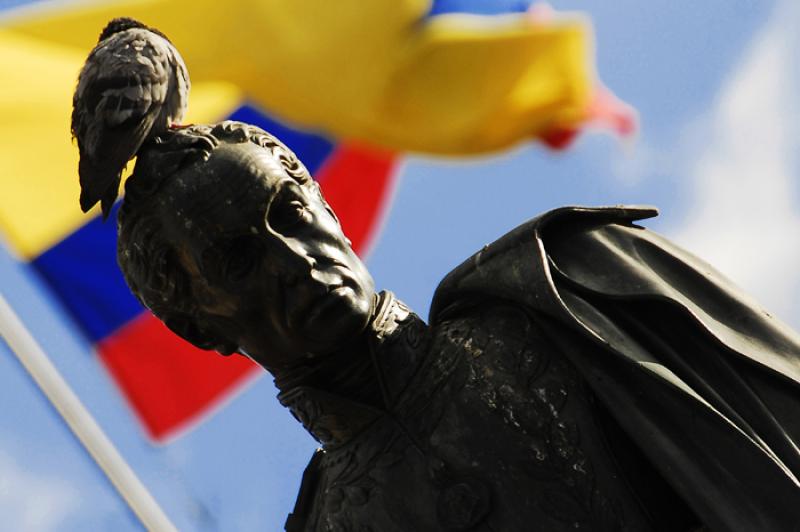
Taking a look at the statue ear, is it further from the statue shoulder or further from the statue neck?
the statue shoulder

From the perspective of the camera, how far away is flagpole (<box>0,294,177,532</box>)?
31.0ft

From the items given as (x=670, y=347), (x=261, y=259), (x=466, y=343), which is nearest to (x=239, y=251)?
(x=261, y=259)

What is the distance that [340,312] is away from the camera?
11.1 ft

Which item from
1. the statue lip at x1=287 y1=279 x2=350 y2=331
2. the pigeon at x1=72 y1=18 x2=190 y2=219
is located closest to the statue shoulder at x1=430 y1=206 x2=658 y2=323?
the statue lip at x1=287 y1=279 x2=350 y2=331

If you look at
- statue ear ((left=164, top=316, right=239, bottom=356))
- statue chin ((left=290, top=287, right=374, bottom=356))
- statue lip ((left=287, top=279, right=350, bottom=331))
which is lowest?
statue chin ((left=290, top=287, right=374, bottom=356))

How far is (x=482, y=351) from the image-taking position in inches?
137

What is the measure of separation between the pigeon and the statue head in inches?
2.2

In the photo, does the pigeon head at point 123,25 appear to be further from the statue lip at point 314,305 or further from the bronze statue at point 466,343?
the statue lip at point 314,305

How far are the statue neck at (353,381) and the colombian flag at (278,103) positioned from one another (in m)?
6.65

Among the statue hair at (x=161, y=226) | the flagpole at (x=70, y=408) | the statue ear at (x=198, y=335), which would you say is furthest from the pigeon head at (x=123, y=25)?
the flagpole at (x=70, y=408)

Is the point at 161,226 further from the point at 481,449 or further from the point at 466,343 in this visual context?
the point at 481,449

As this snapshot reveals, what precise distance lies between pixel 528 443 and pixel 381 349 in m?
0.36

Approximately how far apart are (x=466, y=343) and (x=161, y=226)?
0.64 meters

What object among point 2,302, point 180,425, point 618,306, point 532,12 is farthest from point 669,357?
point 532,12
